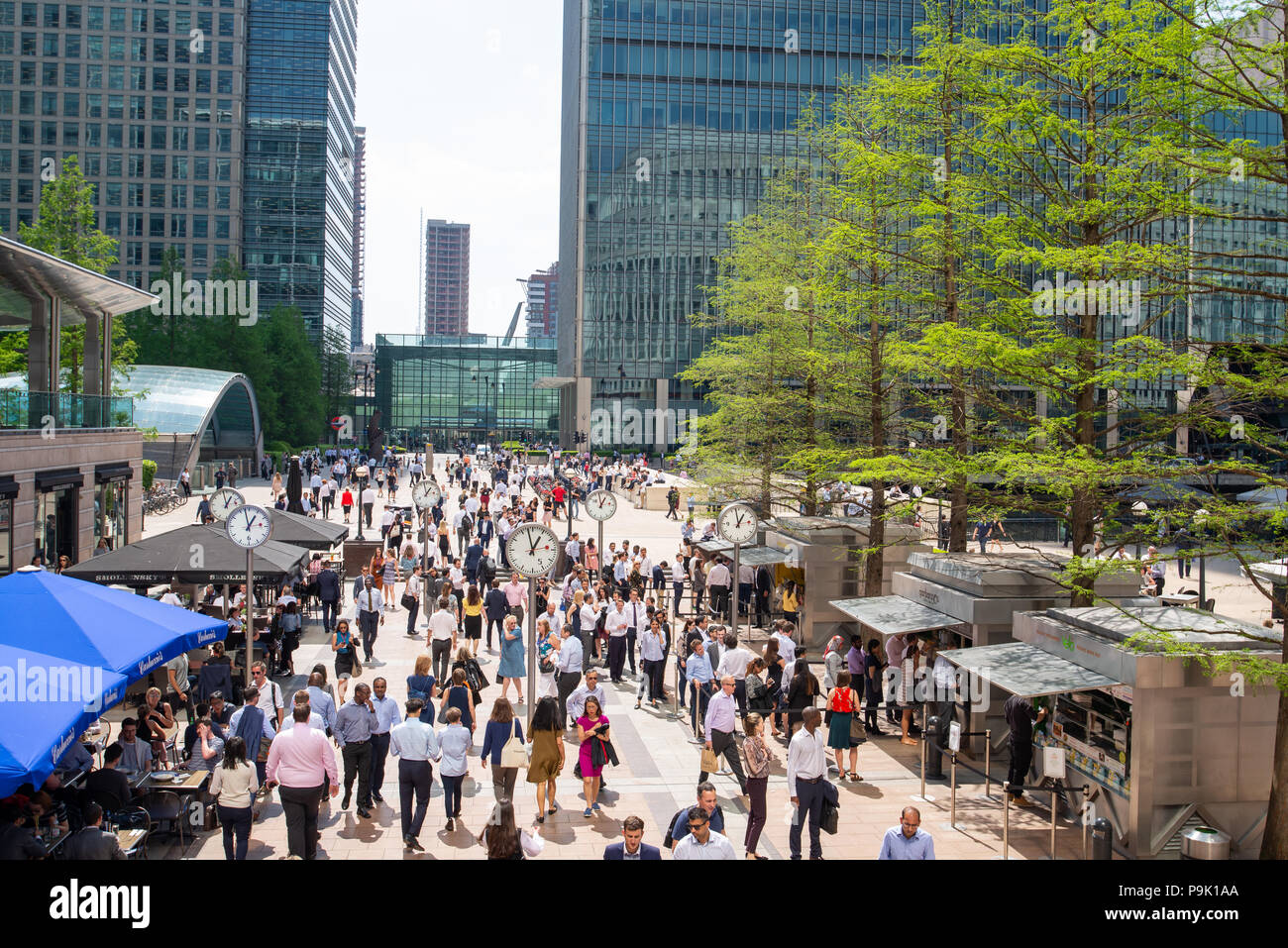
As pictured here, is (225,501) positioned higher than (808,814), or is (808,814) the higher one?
(225,501)

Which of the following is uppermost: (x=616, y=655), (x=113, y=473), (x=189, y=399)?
(x=189, y=399)

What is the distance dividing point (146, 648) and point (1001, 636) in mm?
10761

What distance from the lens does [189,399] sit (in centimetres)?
6284

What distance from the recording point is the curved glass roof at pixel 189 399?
2381 inches

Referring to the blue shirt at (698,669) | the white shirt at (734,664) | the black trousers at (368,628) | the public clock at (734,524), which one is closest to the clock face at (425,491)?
Answer: the black trousers at (368,628)

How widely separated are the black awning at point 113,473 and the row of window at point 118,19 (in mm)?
91056

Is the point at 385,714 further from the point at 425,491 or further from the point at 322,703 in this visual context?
the point at 425,491

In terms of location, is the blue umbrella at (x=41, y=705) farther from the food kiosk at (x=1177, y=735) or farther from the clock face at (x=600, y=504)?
the clock face at (x=600, y=504)

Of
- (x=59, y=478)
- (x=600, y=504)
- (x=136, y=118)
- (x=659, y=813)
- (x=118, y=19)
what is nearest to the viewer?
(x=659, y=813)

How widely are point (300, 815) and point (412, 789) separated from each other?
1.11 meters

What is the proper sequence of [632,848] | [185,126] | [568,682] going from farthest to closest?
[185,126], [568,682], [632,848]

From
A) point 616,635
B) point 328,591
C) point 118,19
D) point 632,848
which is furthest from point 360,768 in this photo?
point 118,19
